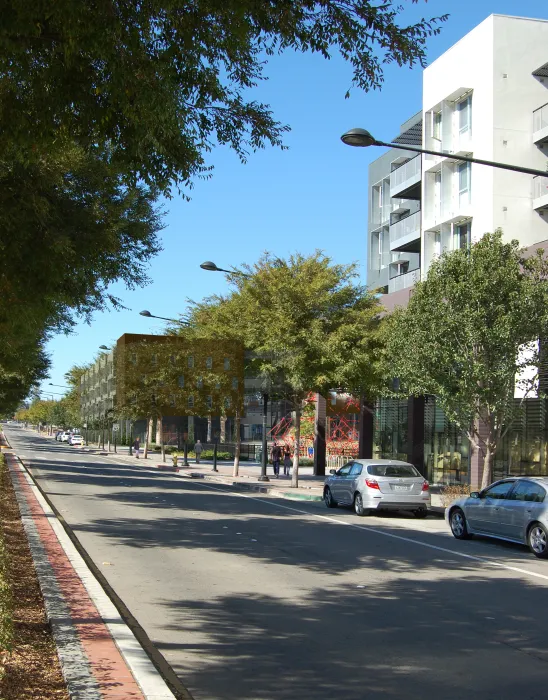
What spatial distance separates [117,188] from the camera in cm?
1466

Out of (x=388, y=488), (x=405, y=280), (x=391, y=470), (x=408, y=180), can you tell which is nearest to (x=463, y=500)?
(x=388, y=488)

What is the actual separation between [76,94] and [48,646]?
198 inches

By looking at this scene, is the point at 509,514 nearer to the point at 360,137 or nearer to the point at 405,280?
the point at 360,137

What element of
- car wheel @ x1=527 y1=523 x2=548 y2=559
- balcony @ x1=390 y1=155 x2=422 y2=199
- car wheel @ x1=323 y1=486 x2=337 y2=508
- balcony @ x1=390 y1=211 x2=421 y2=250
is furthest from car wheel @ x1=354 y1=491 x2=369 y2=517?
balcony @ x1=390 y1=155 x2=422 y2=199

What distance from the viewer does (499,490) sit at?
1581 cm

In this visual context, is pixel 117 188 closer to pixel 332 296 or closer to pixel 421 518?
pixel 421 518

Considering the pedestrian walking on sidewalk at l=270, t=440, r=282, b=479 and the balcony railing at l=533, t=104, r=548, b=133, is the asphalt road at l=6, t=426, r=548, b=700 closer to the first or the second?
the balcony railing at l=533, t=104, r=548, b=133

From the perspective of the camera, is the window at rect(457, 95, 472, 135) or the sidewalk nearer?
the sidewalk

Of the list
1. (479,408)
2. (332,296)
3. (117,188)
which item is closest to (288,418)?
(332,296)

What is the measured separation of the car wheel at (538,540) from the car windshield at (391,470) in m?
6.29

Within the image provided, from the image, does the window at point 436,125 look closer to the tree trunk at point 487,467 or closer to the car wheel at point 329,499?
the tree trunk at point 487,467

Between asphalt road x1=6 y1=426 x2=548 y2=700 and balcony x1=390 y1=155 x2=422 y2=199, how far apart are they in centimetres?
2141

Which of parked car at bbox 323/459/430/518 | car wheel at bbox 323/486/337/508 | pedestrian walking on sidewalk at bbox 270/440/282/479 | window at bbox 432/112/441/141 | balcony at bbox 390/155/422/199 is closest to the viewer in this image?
parked car at bbox 323/459/430/518

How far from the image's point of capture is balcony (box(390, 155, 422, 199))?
3578 cm
